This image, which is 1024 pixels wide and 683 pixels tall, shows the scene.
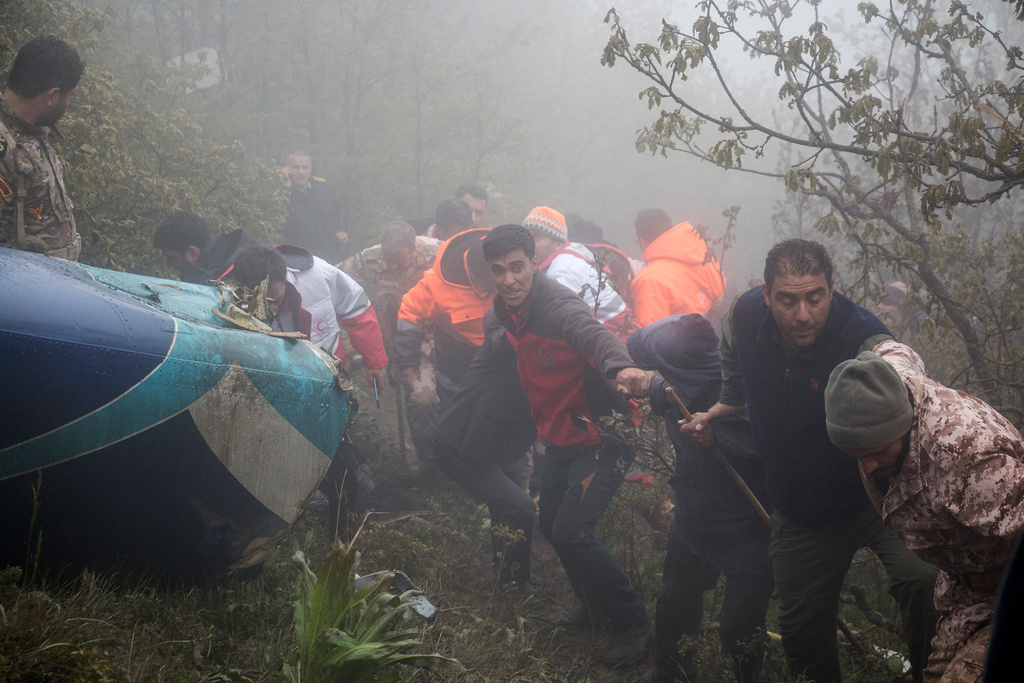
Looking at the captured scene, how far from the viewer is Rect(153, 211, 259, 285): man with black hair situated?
529 cm

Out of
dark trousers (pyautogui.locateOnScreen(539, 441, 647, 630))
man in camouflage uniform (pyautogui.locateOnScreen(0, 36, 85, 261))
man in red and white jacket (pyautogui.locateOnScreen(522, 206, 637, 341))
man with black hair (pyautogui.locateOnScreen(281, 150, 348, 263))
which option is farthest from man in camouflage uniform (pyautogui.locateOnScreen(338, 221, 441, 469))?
man in camouflage uniform (pyautogui.locateOnScreen(0, 36, 85, 261))

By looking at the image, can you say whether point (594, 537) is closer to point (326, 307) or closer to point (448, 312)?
point (448, 312)

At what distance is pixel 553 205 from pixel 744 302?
11123 millimetres

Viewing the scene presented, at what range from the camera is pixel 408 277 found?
6.82m

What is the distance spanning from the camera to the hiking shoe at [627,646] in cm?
386

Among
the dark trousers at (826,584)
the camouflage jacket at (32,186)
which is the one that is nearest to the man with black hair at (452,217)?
the camouflage jacket at (32,186)

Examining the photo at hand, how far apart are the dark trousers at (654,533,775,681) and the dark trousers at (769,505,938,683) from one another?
0.24 metres

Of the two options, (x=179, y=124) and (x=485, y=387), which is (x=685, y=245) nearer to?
(x=485, y=387)

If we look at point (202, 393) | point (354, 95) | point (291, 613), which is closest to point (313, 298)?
point (202, 393)

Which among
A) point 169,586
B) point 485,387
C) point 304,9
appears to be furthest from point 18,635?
point 304,9

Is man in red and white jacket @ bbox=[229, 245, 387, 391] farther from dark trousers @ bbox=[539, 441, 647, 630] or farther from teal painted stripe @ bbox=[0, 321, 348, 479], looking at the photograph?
dark trousers @ bbox=[539, 441, 647, 630]

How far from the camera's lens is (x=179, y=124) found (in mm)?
7508

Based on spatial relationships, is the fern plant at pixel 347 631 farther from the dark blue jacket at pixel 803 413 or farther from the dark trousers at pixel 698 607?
the dark blue jacket at pixel 803 413

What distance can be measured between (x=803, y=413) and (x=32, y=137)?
3943mm
